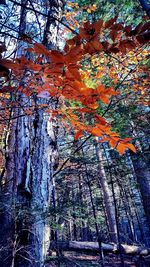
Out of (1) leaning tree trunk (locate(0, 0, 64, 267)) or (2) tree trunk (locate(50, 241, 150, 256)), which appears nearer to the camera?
(1) leaning tree trunk (locate(0, 0, 64, 267))

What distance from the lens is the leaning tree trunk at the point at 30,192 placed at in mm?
2277

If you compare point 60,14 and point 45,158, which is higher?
point 60,14

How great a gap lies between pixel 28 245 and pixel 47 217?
42cm

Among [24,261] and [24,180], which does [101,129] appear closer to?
[24,180]

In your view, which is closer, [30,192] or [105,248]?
[30,192]

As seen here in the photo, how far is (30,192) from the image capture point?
8.39 feet

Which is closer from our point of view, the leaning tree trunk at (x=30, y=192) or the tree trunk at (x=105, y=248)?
the leaning tree trunk at (x=30, y=192)

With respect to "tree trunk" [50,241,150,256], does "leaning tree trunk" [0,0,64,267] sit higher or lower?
higher

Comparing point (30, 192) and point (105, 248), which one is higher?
point (30, 192)

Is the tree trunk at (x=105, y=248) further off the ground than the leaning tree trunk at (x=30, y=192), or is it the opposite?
the leaning tree trunk at (x=30, y=192)

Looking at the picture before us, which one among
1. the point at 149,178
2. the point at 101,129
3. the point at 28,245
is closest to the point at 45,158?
the point at 28,245

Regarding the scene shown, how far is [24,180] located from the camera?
2.63 metres

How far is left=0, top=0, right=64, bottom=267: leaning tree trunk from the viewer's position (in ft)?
7.47

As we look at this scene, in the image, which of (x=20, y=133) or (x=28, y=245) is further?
(x=20, y=133)
